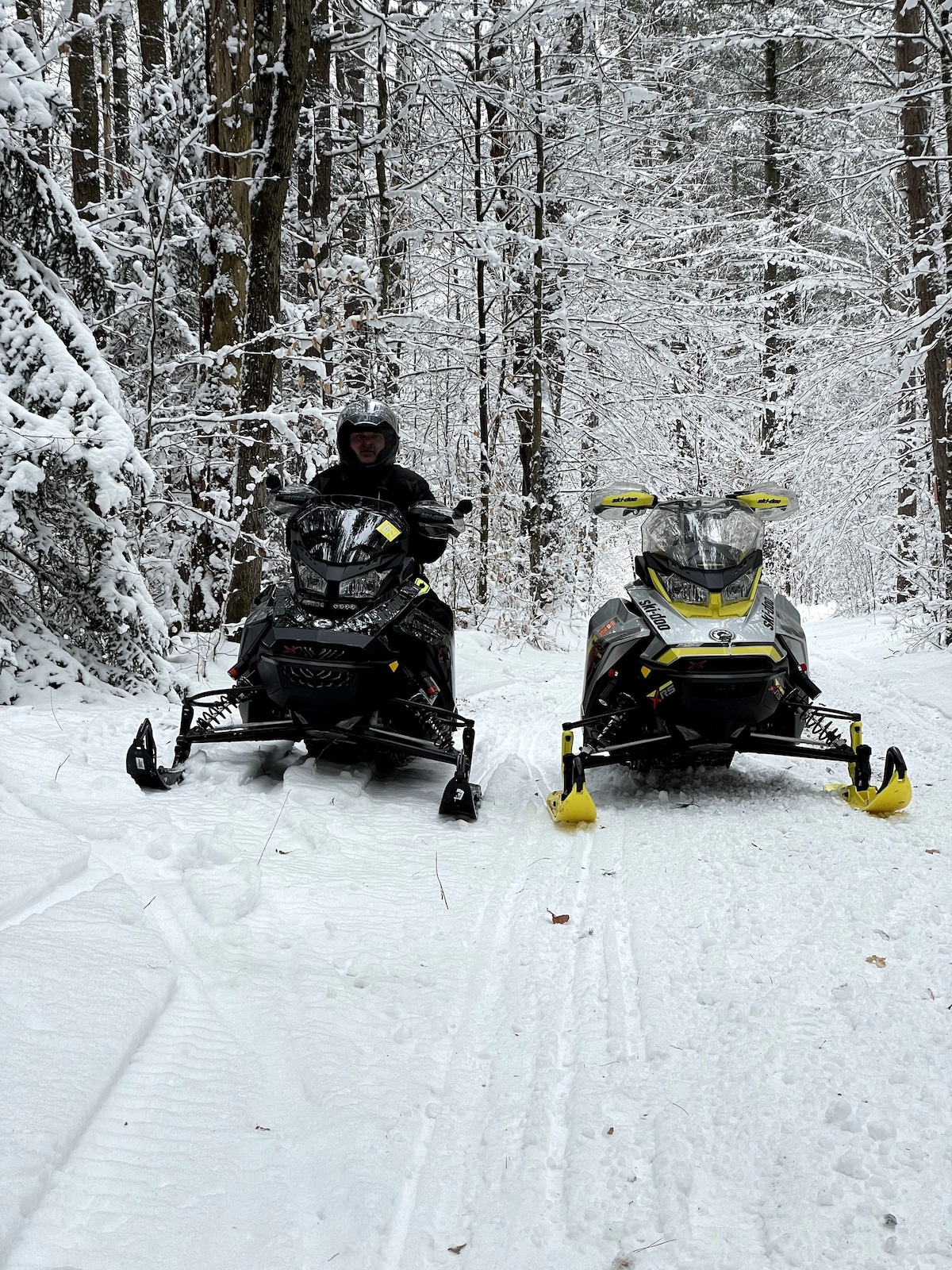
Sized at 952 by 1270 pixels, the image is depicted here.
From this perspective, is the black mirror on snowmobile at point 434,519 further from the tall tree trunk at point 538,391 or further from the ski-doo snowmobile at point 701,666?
the tall tree trunk at point 538,391

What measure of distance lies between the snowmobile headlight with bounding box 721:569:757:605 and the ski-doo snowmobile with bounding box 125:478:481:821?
1415 millimetres

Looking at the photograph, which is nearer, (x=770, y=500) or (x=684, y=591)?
(x=684, y=591)

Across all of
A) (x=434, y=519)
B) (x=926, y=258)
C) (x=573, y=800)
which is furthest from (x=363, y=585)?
(x=926, y=258)

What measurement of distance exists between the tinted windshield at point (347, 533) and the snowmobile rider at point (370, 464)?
0.52m

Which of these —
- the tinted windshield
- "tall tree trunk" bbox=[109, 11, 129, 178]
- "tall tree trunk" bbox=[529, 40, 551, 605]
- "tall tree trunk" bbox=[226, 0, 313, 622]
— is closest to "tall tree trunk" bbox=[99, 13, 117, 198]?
"tall tree trunk" bbox=[109, 11, 129, 178]

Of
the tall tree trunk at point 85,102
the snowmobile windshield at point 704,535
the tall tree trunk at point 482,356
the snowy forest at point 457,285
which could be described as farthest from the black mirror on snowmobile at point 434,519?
the tall tree trunk at point 85,102

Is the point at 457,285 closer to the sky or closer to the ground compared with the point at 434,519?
closer to the sky

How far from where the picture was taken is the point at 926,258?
8867 millimetres

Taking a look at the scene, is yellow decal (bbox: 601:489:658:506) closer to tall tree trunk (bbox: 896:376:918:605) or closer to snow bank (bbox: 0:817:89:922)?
snow bank (bbox: 0:817:89:922)

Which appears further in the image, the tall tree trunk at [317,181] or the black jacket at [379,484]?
the tall tree trunk at [317,181]

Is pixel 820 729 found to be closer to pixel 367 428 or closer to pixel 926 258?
pixel 367 428

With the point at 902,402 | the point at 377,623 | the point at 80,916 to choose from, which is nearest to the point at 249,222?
the point at 377,623

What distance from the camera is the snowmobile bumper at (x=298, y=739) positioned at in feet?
13.6

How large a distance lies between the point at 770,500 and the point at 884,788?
164cm
